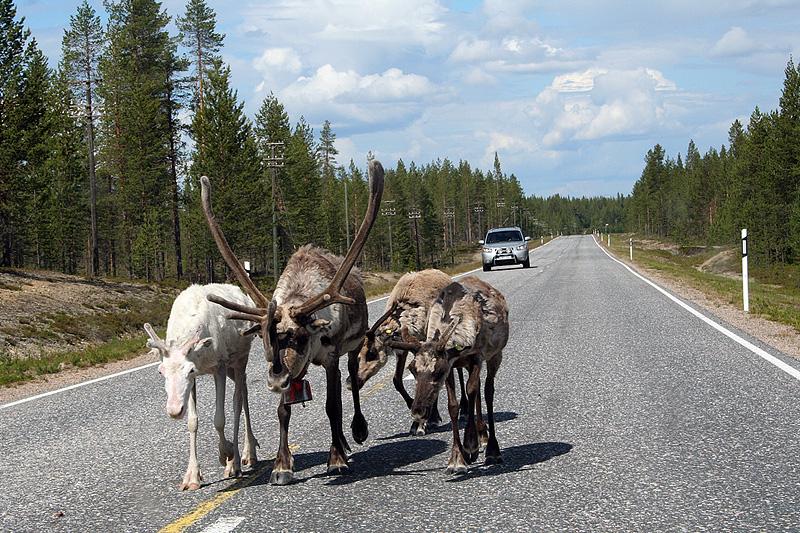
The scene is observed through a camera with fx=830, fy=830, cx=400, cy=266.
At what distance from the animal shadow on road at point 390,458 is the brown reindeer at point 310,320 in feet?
0.52

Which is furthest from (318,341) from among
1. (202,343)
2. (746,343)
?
(746,343)

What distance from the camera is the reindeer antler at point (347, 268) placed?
5.71m

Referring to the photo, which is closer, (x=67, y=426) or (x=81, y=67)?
(x=67, y=426)

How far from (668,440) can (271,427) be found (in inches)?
144

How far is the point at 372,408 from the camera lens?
8719mm

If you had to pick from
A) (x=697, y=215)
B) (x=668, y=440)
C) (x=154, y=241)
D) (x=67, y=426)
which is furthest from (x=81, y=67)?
(x=697, y=215)

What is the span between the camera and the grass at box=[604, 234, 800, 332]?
60.6 ft

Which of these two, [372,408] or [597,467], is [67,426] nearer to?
[372,408]

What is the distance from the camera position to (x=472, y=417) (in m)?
6.16

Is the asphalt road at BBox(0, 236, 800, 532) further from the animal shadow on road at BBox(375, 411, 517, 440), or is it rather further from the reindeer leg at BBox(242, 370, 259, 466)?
the reindeer leg at BBox(242, 370, 259, 466)

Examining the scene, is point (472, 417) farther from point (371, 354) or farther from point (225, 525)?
point (225, 525)

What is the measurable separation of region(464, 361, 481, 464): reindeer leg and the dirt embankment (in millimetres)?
14227

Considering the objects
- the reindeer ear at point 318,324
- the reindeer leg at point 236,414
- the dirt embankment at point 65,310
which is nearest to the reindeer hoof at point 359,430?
the reindeer leg at point 236,414

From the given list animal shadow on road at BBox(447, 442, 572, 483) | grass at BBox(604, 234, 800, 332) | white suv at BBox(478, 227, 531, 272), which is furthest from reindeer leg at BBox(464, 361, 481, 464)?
white suv at BBox(478, 227, 531, 272)
